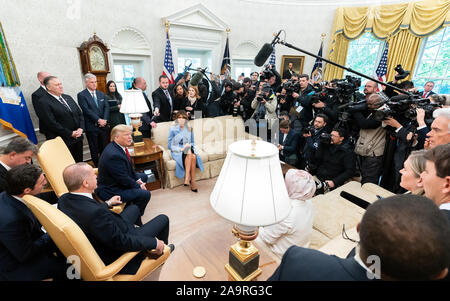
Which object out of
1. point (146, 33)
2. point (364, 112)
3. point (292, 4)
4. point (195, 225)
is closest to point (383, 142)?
point (364, 112)

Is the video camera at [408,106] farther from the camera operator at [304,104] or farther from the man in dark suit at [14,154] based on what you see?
the man in dark suit at [14,154]

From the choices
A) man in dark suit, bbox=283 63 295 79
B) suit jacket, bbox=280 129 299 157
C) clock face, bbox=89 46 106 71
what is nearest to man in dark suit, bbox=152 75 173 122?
clock face, bbox=89 46 106 71

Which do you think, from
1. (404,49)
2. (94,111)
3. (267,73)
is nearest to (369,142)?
(267,73)

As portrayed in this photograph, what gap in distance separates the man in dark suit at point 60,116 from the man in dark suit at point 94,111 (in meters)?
0.19

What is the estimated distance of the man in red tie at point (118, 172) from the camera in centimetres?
236

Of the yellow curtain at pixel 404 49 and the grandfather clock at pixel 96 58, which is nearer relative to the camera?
the grandfather clock at pixel 96 58

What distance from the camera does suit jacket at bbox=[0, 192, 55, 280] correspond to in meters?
1.33

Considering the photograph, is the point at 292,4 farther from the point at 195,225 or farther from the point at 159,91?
the point at 195,225

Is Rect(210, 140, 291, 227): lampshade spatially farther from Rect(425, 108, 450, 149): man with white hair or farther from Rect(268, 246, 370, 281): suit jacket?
Rect(425, 108, 450, 149): man with white hair

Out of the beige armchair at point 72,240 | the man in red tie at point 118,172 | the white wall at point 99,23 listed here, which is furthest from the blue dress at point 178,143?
the white wall at point 99,23

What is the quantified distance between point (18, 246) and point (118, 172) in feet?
3.64

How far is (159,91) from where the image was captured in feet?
14.2

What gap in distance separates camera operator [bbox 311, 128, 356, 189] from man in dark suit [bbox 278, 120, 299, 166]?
1.83 ft

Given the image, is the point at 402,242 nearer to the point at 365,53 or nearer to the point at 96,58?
the point at 96,58
